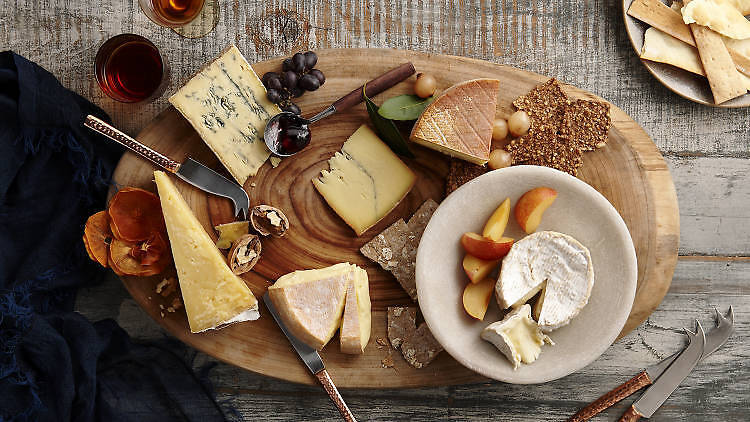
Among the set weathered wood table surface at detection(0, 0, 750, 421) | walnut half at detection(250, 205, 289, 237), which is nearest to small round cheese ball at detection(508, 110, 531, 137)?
weathered wood table surface at detection(0, 0, 750, 421)

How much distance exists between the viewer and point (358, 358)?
5.34ft

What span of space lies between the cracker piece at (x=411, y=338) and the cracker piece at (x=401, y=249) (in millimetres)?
67

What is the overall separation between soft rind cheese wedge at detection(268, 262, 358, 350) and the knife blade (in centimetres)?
101

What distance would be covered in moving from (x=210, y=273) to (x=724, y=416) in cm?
172

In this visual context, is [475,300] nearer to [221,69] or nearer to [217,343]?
[217,343]

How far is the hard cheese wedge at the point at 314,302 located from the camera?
4.94ft

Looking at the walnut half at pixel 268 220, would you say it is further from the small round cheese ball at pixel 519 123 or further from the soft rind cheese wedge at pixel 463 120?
the small round cheese ball at pixel 519 123

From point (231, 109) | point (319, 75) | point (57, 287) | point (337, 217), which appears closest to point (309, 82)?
point (319, 75)

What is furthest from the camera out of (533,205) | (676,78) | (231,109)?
(676,78)

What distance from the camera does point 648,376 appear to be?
1.73 metres

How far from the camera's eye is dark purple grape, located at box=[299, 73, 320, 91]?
5.07 feet

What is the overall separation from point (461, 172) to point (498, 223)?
21 cm

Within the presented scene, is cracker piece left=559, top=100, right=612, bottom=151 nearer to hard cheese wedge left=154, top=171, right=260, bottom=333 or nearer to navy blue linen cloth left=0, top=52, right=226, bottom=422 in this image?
hard cheese wedge left=154, top=171, right=260, bottom=333

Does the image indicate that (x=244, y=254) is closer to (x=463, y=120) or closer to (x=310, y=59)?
(x=310, y=59)
